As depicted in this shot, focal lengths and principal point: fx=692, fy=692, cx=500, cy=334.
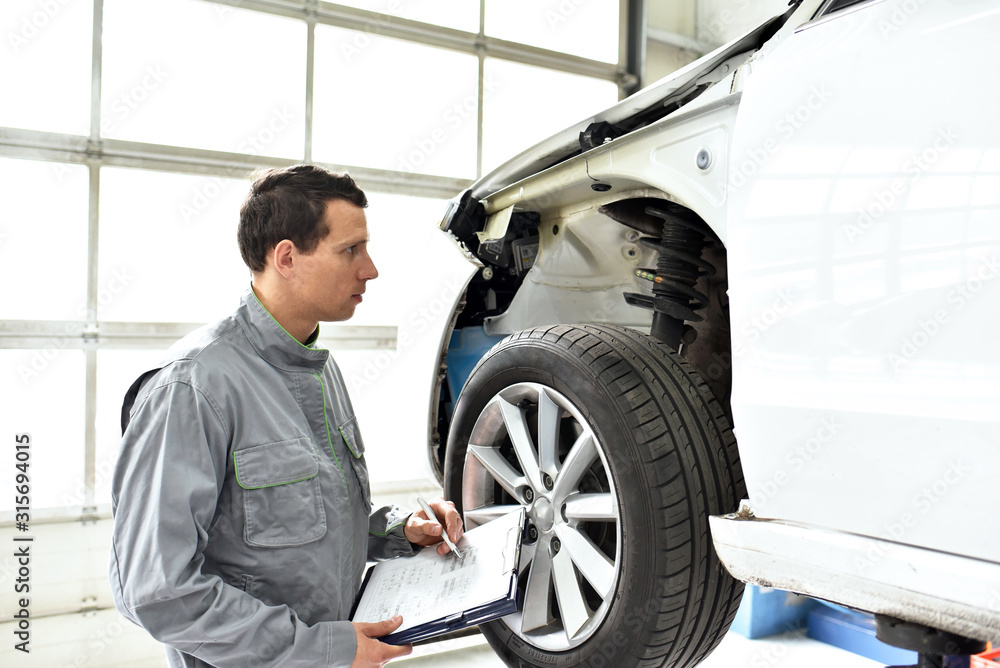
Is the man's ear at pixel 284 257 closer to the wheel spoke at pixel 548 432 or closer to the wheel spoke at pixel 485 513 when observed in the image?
the wheel spoke at pixel 548 432

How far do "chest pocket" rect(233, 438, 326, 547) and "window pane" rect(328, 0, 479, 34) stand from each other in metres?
3.76

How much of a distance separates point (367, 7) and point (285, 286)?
11.8ft

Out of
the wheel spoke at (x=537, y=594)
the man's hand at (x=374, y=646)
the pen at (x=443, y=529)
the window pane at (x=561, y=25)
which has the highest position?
the window pane at (x=561, y=25)

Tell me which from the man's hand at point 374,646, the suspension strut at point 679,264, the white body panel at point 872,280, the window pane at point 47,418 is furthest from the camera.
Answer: the window pane at point 47,418

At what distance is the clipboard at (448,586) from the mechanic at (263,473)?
0.04 metres

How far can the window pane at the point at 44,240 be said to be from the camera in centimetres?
343

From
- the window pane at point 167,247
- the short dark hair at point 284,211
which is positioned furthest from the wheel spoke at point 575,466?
the window pane at point 167,247

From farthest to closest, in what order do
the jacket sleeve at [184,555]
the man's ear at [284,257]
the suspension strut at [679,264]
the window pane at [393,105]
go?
the window pane at [393,105]
the suspension strut at [679,264]
the man's ear at [284,257]
the jacket sleeve at [184,555]

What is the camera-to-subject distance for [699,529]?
4.28 ft

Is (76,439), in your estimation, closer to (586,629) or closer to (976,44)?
(586,629)

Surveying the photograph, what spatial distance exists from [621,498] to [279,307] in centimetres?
75

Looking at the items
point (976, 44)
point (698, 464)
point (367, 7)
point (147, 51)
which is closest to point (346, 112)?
point (367, 7)

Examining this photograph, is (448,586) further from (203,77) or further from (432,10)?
(432,10)

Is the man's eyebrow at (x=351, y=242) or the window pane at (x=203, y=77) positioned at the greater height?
the window pane at (x=203, y=77)
